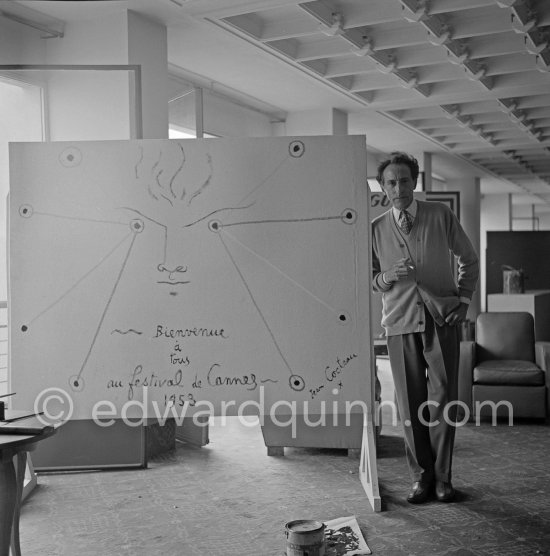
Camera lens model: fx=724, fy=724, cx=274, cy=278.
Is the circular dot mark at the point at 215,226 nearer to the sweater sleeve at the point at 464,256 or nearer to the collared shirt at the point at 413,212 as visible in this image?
the collared shirt at the point at 413,212

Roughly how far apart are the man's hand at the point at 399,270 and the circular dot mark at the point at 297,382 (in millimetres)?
594

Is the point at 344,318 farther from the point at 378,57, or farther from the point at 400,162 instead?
the point at 378,57

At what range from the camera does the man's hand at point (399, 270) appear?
3.22 m

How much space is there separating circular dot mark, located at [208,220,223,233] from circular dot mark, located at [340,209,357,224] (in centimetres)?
55

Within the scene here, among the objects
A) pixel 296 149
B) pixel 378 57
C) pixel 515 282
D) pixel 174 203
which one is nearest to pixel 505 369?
pixel 378 57

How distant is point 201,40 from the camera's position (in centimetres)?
521

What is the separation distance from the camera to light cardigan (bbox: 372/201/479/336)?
3.27 m

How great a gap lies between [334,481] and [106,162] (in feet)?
6.54

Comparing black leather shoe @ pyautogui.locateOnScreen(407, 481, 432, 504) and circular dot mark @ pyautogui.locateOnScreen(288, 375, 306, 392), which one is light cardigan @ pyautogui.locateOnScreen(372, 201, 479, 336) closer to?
circular dot mark @ pyautogui.locateOnScreen(288, 375, 306, 392)

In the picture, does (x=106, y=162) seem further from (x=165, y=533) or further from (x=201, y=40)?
(x=201, y=40)

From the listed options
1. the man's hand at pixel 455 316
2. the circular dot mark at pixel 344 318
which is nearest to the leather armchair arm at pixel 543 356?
the man's hand at pixel 455 316

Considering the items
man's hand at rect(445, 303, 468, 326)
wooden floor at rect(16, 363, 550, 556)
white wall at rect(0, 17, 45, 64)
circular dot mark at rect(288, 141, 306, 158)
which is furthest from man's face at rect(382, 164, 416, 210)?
white wall at rect(0, 17, 45, 64)

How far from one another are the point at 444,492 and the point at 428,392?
462mm

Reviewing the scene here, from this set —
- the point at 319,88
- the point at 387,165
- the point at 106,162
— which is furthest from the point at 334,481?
the point at 319,88
